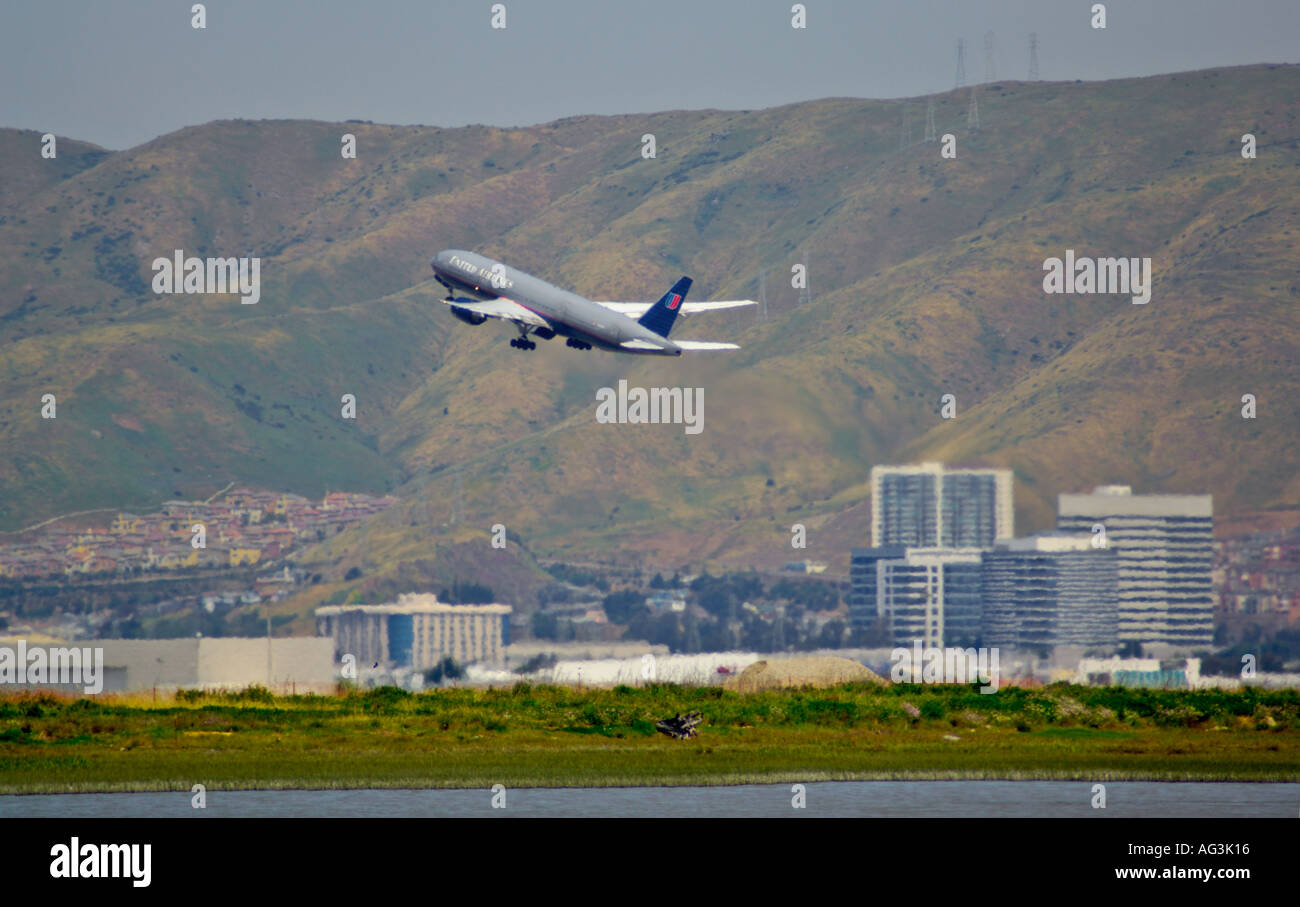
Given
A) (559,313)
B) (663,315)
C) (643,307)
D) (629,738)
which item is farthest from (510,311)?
(629,738)

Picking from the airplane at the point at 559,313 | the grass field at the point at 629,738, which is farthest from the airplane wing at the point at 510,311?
the grass field at the point at 629,738

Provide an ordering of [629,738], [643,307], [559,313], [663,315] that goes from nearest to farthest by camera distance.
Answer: [629,738] < [559,313] < [663,315] < [643,307]

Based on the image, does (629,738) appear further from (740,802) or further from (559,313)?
(559,313)

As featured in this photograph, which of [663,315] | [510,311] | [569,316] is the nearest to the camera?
[569,316]
